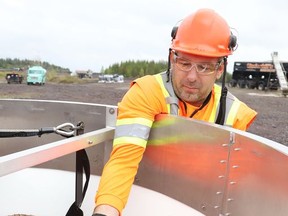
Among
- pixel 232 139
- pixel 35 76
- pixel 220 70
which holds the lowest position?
pixel 35 76

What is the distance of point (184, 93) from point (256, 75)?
28498 millimetres

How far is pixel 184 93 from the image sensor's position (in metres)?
1.96

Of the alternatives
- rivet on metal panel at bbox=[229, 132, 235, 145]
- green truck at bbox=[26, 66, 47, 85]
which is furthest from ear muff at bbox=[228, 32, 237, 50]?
green truck at bbox=[26, 66, 47, 85]

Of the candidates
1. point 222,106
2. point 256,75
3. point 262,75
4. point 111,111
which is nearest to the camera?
point 222,106

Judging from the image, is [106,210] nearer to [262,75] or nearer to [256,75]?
[262,75]

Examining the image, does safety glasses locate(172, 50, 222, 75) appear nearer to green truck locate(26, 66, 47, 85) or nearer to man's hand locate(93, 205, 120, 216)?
man's hand locate(93, 205, 120, 216)

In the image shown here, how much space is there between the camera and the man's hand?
1.59 meters

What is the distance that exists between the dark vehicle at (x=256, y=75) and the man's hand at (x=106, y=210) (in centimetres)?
2739

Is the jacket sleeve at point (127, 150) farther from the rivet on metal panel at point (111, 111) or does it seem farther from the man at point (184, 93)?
the rivet on metal panel at point (111, 111)

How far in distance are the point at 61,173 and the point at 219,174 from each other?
131cm

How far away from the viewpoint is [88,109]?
2486 mm

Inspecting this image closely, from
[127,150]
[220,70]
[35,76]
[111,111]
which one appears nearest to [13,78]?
[35,76]

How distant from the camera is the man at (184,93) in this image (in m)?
1.82

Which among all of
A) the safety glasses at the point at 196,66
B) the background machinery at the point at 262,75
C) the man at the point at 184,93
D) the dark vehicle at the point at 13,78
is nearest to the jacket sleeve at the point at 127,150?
the man at the point at 184,93
